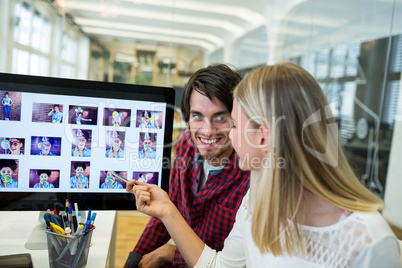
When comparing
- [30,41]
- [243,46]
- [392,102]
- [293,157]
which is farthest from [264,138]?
[30,41]

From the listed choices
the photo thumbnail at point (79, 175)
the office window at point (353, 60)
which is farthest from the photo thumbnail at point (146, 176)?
the office window at point (353, 60)

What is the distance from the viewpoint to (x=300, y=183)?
0.69 metres

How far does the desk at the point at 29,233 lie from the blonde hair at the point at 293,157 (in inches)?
17.5

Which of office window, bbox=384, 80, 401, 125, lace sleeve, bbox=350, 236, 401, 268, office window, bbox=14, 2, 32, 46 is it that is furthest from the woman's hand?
office window, bbox=14, 2, 32, 46

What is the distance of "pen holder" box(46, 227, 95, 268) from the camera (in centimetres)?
70

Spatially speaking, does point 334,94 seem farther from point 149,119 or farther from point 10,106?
point 10,106

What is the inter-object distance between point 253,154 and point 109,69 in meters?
2.73

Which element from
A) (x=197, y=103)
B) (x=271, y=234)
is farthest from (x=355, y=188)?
(x=197, y=103)

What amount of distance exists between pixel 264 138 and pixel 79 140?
1.64 feet

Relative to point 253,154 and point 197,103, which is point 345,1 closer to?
point 197,103

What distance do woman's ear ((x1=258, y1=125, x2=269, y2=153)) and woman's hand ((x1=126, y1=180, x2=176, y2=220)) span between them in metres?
0.33

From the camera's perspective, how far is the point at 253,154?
732 mm

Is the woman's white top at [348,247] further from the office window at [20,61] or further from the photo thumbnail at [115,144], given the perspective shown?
the office window at [20,61]

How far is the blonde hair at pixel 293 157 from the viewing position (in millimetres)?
662
